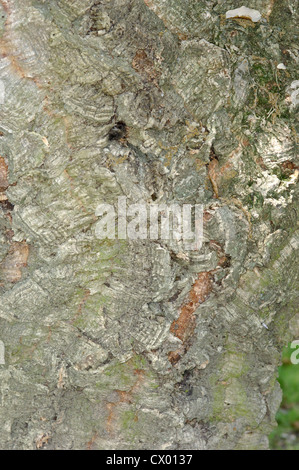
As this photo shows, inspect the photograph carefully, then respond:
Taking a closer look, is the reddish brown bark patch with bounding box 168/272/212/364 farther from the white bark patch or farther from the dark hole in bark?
the white bark patch

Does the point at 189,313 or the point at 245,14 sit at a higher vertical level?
Answer: the point at 245,14

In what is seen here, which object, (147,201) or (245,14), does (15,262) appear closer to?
(147,201)

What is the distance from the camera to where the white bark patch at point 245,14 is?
4.92 feet

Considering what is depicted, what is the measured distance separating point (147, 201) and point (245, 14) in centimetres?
74

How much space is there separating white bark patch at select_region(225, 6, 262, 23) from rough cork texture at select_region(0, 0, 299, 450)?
0.7 inches

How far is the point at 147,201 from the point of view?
1.43m

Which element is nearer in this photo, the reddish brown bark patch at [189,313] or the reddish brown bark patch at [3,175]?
the reddish brown bark patch at [3,175]

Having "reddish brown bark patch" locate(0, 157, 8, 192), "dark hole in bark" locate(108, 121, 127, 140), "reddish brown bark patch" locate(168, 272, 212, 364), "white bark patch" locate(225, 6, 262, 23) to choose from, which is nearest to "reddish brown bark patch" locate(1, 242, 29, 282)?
"reddish brown bark patch" locate(0, 157, 8, 192)

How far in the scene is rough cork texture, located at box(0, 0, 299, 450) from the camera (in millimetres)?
1344

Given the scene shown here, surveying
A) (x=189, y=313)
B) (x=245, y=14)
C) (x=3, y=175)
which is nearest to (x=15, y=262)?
(x=3, y=175)

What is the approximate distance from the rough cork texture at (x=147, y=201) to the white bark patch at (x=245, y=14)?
17 millimetres

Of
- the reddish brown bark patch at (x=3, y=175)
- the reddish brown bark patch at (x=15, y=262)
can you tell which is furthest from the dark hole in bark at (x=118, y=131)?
the reddish brown bark patch at (x=15, y=262)

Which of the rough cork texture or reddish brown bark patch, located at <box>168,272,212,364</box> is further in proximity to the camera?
reddish brown bark patch, located at <box>168,272,212,364</box>

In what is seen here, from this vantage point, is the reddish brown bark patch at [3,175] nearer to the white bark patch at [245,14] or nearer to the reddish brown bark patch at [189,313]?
the reddish brown bark patch at [189,313]
